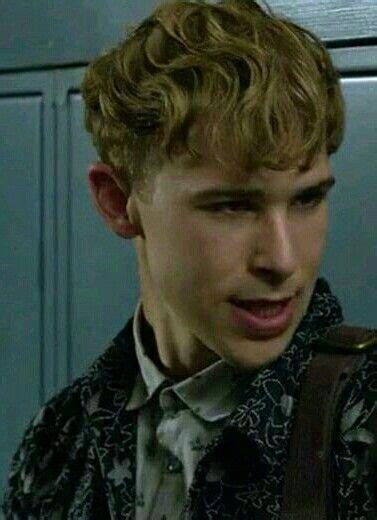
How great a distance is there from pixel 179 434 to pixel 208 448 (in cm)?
6

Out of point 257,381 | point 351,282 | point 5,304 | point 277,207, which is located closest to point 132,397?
point 257,381

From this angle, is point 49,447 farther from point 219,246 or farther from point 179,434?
point 219,246

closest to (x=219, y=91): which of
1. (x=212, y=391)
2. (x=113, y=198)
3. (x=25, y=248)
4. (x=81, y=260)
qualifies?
(x=113, y=198)

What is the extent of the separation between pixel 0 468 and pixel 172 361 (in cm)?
84

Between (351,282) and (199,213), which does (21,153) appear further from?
(199,213)

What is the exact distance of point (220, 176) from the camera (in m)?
1.04

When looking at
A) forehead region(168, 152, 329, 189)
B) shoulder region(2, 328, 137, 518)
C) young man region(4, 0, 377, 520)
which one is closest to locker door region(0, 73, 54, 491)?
shoulder region(2, 328, 137, 518)

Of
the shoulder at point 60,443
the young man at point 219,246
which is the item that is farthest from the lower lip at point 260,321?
the shoulder at point 60,443

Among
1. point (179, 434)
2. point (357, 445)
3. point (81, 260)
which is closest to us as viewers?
point (357, 445)

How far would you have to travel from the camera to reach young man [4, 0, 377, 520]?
104 cm

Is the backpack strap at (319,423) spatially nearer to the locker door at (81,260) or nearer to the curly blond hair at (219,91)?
the curly blond hair at (219,91)

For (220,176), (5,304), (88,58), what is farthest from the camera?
(5,304)

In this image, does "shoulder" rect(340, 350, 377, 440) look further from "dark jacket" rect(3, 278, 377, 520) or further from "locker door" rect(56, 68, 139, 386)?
"locker door" rect(56, 68, 139, 386)

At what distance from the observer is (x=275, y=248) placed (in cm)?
104
